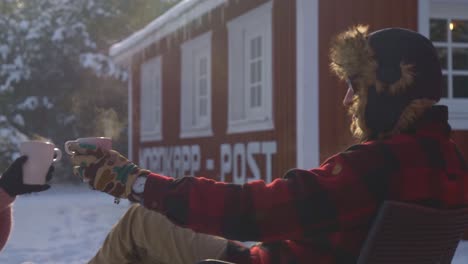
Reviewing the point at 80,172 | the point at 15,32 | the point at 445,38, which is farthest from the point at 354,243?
the point at 15,32

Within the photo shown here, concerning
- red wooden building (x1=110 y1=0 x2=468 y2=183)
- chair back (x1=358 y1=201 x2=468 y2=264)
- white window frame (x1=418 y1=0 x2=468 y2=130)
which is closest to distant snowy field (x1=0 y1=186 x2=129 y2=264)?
red wooden building (x1=110 y1=0 x2=468 y2=183)

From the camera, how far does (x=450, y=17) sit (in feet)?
23.7

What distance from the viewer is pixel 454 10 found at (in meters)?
7.24

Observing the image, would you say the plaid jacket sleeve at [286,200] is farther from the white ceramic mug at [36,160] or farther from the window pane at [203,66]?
the window pane at [203,66]

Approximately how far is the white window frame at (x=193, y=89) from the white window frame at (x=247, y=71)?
1.00 m

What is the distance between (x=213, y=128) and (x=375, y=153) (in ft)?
24.8

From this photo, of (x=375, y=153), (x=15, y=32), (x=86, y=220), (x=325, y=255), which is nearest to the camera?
(x=375, y=153)

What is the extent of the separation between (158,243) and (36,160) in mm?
483

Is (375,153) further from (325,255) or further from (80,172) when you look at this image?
(80,172)

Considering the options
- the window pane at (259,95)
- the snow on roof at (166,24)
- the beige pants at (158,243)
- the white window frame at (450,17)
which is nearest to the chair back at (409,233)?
the beige pants at (158,243)

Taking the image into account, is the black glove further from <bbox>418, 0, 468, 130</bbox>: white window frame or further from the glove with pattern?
<bbox>418, 0, 468, 130</bbox>: white window frame

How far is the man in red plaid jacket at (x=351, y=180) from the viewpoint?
1.87 m

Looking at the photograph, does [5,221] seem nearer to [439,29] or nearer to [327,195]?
[327,195]

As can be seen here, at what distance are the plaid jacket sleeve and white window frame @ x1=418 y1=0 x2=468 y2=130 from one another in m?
5.26
